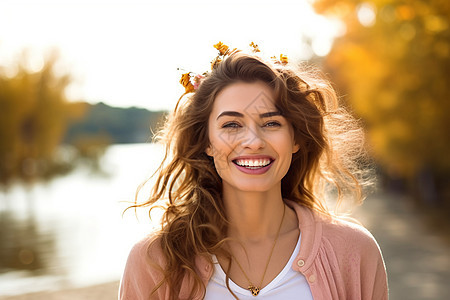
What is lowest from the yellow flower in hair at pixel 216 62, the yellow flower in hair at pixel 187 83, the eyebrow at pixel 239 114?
the eyebrow at pixel 239 114

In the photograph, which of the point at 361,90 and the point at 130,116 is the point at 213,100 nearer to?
the point at 361,90

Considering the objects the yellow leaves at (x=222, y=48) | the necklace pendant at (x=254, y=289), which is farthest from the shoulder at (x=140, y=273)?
the yellow leaves at (x=222, y=48)

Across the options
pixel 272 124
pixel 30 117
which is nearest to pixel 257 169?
pixel 272 124

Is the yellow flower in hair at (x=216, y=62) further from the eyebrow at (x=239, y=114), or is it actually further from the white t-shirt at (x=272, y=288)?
the white t-shirt at (x=272, y=288)

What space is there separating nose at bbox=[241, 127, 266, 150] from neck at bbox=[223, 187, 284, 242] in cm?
26

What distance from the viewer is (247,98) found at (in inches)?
85.4

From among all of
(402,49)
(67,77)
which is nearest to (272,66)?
(402,49)

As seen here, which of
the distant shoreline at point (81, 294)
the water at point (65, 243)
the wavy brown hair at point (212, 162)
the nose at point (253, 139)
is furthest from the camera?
the water at point (65, 243)

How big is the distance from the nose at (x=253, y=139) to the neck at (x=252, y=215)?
26 cm

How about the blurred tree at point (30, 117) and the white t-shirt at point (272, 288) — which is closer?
the white t-shirt at point (272, 288)

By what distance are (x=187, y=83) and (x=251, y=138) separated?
0.47 meters

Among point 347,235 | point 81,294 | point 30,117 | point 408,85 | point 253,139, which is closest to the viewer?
point 253,139

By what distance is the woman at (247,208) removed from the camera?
6.94ft

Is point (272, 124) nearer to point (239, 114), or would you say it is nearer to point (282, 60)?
point (239, 114)
